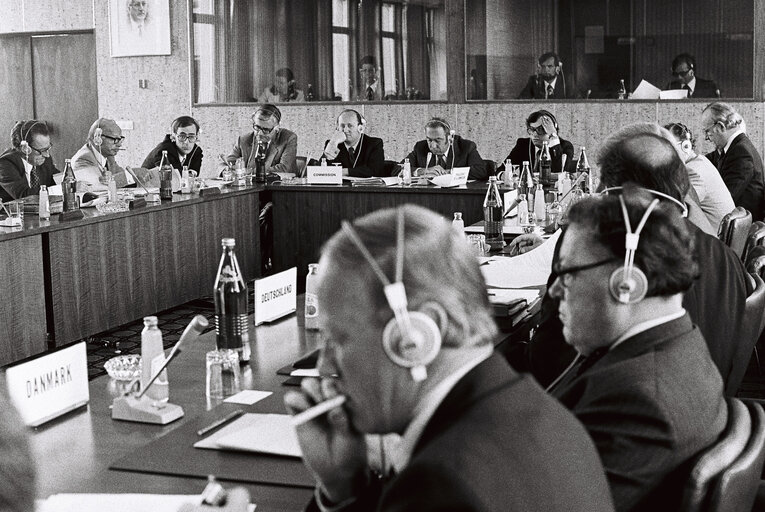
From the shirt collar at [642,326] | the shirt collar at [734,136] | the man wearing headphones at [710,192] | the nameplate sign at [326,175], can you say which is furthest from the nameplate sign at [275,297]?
the shirt collar at [734,136]

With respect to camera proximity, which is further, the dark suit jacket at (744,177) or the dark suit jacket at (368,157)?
the dark suit jacket at (368,157)

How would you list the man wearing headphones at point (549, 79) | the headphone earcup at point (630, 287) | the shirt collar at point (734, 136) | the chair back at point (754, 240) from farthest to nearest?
the man wearing headphones at point (549, 79), the shirt collar at point (734, 136), the chair back at point (754, 240), the headphone earcup at point (630, 287)

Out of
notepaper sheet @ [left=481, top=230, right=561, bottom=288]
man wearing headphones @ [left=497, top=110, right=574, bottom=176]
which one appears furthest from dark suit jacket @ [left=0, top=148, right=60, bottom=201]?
notepaper sheet @ [left=481, top=230, right=561, bottom=288]

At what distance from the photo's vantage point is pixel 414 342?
3.43 feet

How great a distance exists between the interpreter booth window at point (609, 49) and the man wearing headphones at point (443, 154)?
6.38ft

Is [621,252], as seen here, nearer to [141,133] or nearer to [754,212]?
[754,212]

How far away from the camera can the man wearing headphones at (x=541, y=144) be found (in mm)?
7457

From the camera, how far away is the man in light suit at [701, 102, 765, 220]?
6.77 meters

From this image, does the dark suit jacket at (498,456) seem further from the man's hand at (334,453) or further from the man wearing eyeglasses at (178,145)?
the man wearing eyeglasses at (178,145)

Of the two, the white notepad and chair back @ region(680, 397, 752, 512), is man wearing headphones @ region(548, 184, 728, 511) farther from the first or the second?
the white notepad

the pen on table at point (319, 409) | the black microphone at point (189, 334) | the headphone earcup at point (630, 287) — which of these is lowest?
the black microphone at point (189, 334)

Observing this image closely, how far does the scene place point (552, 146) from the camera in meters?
7.85

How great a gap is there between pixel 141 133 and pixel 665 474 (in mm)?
10351

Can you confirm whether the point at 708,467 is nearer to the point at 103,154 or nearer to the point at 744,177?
the point at 744,177
